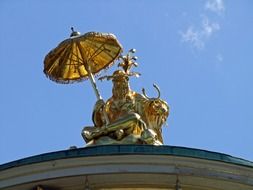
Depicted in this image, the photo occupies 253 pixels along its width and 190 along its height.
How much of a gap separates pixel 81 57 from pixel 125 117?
261 cm

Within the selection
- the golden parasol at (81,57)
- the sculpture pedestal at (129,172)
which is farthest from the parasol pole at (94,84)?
the sculpture pedestal at (129,172)

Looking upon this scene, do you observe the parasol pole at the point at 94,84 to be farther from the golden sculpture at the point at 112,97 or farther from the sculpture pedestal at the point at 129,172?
the sculpture pedestal at the point at 129,172

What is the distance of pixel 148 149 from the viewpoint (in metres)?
24.2

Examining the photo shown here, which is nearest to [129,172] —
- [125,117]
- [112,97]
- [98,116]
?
[125,117]

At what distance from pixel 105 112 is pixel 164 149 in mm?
4027

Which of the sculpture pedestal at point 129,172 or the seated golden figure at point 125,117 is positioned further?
the seated golden figure at point 125,117

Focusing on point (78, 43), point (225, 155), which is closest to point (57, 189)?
point (225, 155)

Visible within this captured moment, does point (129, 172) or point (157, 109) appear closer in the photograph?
point (129, 172)

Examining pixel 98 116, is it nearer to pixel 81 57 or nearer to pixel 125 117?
pixel 125 117

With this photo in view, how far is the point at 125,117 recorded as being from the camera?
27.2 metres

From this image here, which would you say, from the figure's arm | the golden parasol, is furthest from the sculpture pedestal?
the golden parasol

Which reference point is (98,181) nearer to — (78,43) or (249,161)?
(249,161)

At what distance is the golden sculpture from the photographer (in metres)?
26.9

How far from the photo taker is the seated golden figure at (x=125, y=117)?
87.4 ft
